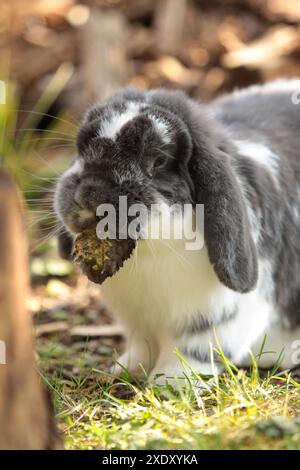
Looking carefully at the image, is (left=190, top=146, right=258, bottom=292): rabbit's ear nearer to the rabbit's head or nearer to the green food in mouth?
the rabbit's head

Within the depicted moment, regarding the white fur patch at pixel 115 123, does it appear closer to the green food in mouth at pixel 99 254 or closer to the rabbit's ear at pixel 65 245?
the green food in mouth at pixel 99 254

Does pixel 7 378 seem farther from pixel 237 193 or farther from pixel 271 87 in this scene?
pixel 271 87

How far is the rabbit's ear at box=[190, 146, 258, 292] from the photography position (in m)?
3.50

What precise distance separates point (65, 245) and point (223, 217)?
982mm

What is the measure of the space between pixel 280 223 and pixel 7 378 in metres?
2.05

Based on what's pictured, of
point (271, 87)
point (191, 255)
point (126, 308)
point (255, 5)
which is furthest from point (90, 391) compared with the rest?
point (255, 5)

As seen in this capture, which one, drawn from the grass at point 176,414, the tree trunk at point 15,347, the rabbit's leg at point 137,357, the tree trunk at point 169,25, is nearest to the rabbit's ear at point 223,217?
the grass at point 176,414

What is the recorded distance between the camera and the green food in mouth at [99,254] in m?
3.40

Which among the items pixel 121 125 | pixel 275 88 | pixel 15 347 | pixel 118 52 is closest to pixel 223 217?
pixel 121 125

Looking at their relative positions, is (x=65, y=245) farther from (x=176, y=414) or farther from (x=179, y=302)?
(x=176, y=414)

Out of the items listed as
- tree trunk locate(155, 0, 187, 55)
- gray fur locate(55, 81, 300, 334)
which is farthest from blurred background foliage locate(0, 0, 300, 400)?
gray fur locate(55, 81, 300, 334)

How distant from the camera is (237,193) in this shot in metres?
3.57

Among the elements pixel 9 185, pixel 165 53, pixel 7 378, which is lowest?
pixel 7 378

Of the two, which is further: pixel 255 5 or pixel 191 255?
pixel 255 5
